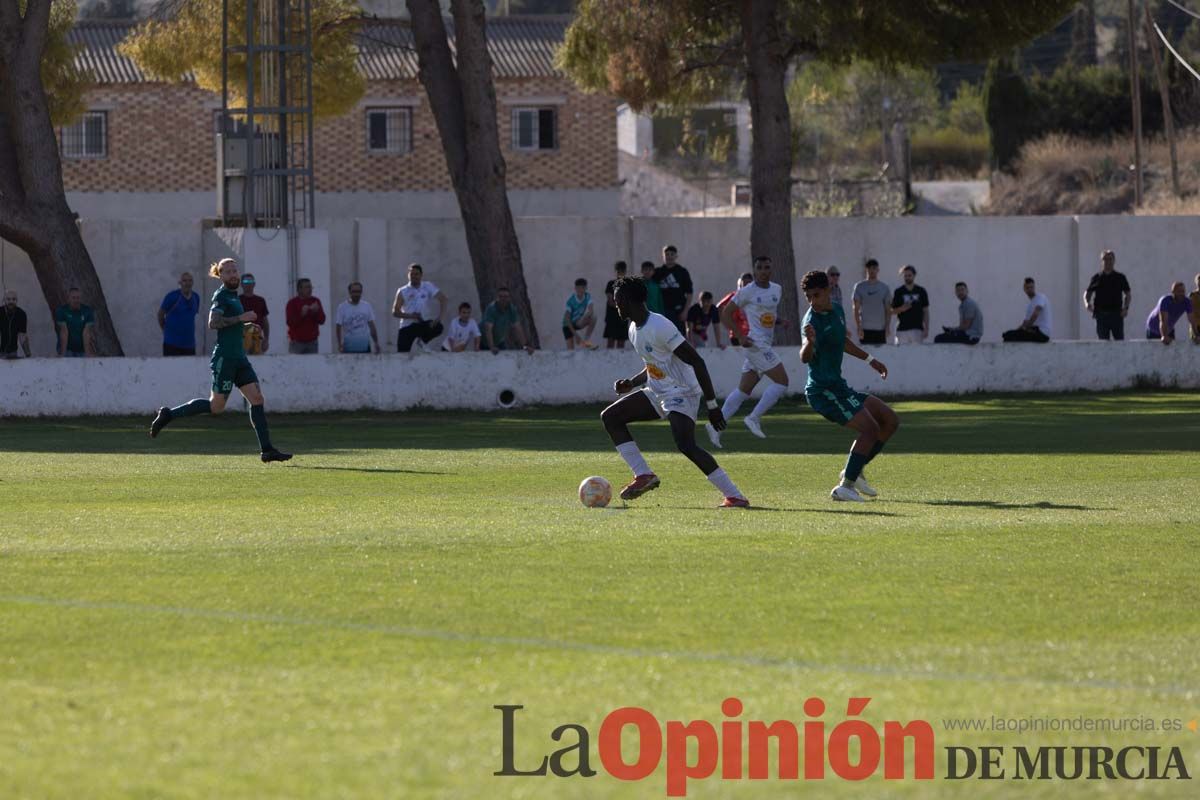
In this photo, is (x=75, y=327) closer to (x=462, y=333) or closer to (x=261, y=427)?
(x=462, y=333)

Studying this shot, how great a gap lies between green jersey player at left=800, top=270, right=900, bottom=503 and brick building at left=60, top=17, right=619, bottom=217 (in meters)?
37.2

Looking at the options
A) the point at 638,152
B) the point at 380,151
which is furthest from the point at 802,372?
the point at 638,152

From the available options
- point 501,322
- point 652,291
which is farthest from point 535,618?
point 501,322

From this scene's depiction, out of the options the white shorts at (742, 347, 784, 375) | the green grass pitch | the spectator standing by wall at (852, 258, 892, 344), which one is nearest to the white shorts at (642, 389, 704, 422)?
the green grass pitch

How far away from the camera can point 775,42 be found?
102 ft

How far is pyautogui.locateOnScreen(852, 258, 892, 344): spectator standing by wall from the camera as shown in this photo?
2856 centimetres

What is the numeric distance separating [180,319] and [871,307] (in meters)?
10.3

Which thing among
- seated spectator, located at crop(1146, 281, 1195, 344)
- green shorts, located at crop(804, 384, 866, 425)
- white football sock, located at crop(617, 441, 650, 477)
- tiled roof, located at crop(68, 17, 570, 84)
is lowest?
white football sock, located at crop(617, 441, 650, 477)

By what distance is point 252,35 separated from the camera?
2798 centimetres

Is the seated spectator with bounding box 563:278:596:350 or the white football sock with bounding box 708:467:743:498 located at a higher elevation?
the seated spectator with bounding box 563:278:596:350

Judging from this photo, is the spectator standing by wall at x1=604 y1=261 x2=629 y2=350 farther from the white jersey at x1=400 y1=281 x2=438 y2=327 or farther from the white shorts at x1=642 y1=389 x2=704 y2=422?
the white shorts at x1=642 y1=389 x2=704 y2=422

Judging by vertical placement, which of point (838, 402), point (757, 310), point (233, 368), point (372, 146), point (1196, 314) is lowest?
point (838, 402)

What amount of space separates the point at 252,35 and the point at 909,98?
→ 5631 cm

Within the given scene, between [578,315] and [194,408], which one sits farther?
[578,315]
